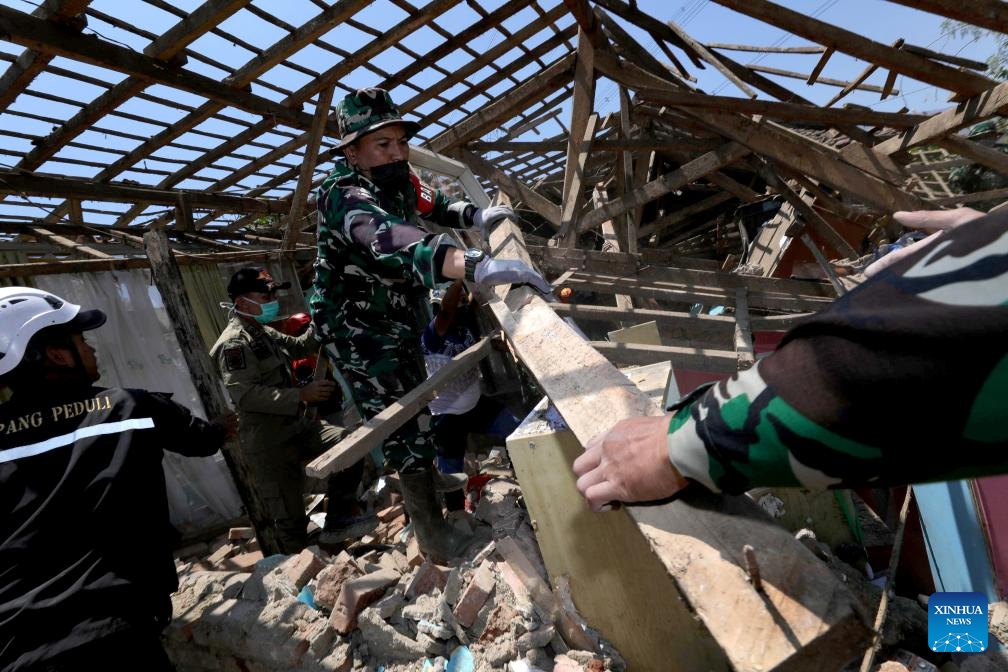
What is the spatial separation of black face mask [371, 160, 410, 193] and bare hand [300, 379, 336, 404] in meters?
Result: 1.87

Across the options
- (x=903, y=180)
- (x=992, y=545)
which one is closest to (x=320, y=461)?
(x=992, y=545)

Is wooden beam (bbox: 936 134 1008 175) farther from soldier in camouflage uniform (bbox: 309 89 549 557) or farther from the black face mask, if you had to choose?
the black face mask

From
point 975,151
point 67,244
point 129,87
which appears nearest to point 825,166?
point 975,151

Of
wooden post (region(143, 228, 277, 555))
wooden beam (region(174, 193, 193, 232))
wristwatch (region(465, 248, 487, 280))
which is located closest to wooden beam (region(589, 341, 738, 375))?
wristwatch (region(465, 248, 487, 280))

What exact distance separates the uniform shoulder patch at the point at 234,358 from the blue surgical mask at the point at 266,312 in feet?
1.18

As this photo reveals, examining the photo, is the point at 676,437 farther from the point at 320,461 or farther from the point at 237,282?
the point at 237,282

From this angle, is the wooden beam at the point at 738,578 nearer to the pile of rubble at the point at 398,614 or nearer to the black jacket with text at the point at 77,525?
the pile of rubble at the point at 398,614

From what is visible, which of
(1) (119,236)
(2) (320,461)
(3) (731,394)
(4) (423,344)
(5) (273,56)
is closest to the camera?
(3) (731,394)

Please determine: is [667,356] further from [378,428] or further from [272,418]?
[272,418]

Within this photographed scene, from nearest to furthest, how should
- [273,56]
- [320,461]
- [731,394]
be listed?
1. [731,394]
2. [320,461]
3. [273,56]

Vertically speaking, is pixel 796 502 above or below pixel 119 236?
below

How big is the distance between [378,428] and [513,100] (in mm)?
3408

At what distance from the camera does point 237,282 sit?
13.1 feet

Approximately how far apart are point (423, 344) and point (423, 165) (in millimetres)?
1239
